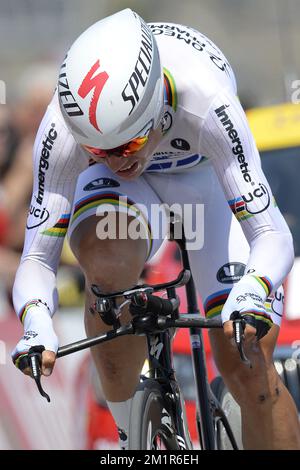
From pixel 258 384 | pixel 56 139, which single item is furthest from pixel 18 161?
pixel 258 384

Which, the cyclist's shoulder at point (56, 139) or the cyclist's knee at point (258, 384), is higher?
the cyclist's shoulder at point (56, 139)

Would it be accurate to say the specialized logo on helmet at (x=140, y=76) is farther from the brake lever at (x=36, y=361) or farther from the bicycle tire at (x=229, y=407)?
the bicycle tire at (x=229, y=407)

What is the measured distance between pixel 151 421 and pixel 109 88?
1243 millimetres

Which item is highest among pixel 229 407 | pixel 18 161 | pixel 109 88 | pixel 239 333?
pixel 18 161

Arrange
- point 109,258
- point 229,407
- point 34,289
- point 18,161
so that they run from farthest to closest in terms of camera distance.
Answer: point 18,161 → point 229,407 → point 109,258 → point 34,289

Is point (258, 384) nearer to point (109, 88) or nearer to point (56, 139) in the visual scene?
point (56, 139)

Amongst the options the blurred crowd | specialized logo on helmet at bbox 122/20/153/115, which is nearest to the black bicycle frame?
specialized logo on helmet at bbox 122/20/153/115

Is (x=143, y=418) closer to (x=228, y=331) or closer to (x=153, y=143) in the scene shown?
(x=228, y=331)

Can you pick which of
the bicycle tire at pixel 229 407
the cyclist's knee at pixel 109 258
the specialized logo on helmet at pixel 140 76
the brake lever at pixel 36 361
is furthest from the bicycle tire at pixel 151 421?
the specialized logo on helmet at pixel 140 76

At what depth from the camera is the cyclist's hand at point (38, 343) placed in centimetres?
407

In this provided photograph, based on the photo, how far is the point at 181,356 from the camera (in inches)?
245

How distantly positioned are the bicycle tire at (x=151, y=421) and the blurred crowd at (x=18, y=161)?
3.96 meters

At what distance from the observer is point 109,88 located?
407 centimetres

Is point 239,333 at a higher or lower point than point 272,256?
lower
